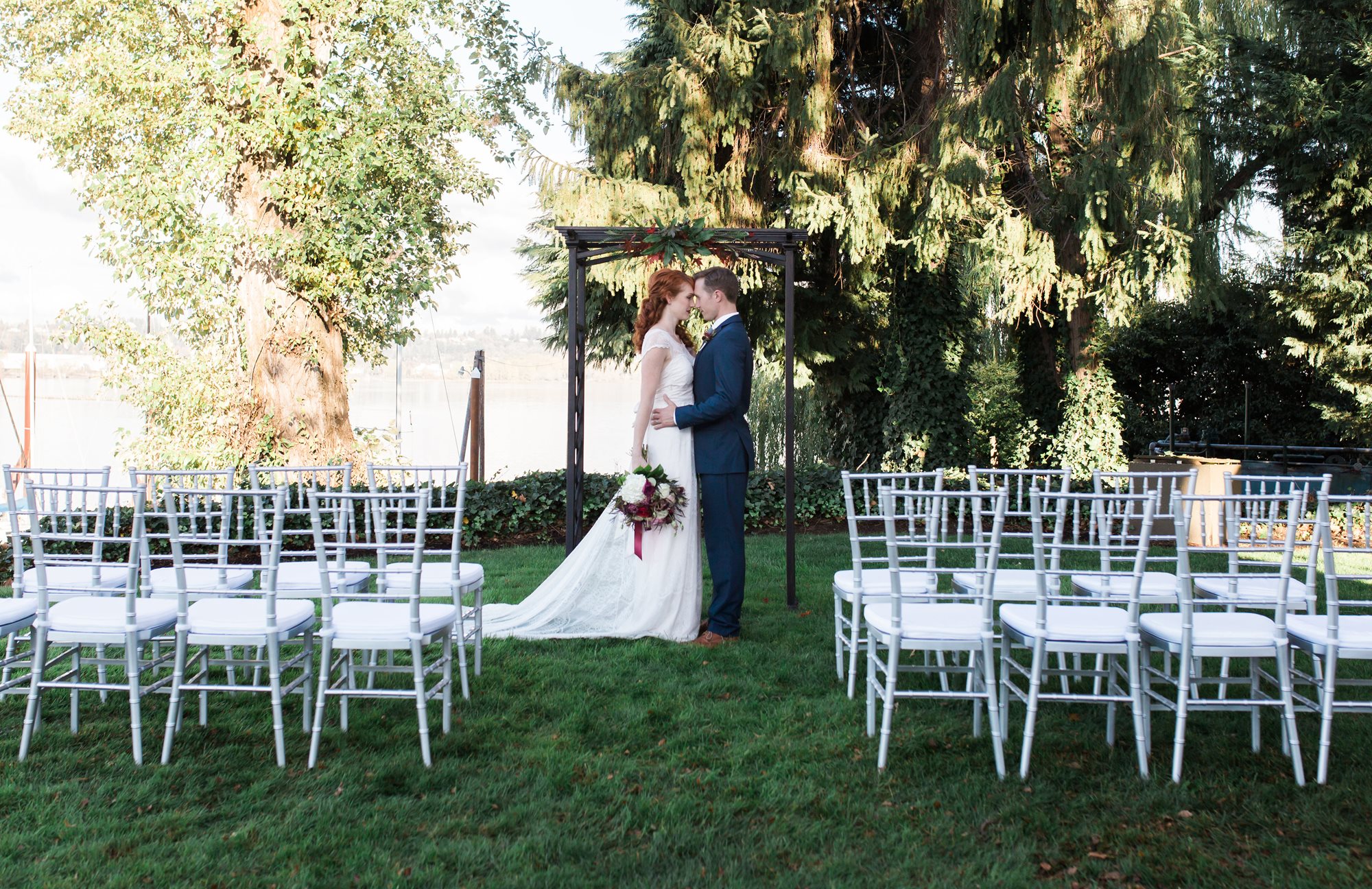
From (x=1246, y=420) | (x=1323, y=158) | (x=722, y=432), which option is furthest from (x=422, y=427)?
(x=722, y=432)

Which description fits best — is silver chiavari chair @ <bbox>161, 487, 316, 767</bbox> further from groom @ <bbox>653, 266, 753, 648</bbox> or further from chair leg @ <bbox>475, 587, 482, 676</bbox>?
groom @ <bbox>653, 266, 753, 648</bbox>

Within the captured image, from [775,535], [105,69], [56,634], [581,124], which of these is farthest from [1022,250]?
[105,69]

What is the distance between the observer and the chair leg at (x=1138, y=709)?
3119 millimetres

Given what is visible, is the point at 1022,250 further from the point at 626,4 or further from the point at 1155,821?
the point at 626,4

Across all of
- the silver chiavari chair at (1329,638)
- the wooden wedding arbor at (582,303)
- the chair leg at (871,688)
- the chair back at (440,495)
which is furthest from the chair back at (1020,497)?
the chair back at (440,495)

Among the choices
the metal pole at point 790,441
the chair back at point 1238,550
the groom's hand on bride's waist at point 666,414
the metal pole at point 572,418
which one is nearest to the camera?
the chair back at point 1238,550

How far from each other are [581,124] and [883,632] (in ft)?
27.2

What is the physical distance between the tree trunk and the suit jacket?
584cm

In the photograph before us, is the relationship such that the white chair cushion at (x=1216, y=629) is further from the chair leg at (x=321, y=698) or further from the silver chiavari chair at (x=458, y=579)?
the chair leg at (x=321, y=698)

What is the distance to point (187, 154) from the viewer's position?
8.68 m

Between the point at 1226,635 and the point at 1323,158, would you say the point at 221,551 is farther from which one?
the point at 1323,158

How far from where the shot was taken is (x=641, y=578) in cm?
509

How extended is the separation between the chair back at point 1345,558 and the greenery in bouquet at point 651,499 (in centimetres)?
279

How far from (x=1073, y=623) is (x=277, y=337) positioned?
837 cm
